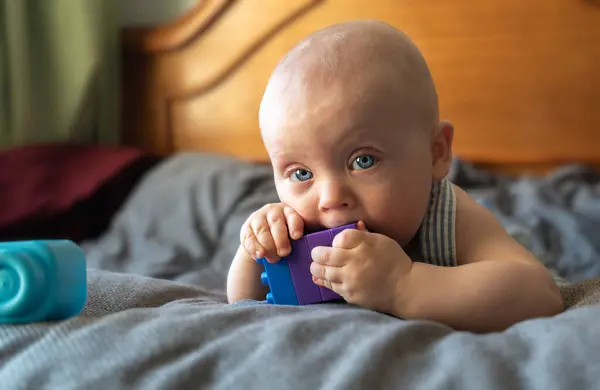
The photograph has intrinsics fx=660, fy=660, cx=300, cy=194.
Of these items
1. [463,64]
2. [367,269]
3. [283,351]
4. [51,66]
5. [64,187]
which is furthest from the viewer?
[51,66]

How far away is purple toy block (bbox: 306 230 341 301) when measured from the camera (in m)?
0.69

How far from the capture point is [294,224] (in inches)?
27.7

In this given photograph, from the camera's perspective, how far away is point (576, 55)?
5.67 ft

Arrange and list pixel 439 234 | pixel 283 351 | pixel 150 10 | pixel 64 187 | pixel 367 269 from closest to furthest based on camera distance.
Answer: pixel 283 351 < pixel 367 269 < pixel 439 234 < pixel 64 187 < pixel 150 10

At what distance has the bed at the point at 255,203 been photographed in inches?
20.4

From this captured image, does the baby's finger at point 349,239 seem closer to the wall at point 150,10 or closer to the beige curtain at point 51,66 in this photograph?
the beige curtain at point 51,66

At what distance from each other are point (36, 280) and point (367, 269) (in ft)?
1.00

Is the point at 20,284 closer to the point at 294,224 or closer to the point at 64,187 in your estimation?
the point at 294,224

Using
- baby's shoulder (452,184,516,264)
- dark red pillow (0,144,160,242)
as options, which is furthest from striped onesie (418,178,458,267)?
dark red pillow (0,144,160,242)

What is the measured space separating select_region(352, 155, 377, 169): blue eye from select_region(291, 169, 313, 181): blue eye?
52mm

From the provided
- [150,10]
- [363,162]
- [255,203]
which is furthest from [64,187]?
[363,162]

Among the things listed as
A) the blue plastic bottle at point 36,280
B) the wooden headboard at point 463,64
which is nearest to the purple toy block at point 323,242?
the blue plastic bottle at point 36,280

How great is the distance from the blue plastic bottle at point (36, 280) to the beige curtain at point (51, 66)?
142 cm

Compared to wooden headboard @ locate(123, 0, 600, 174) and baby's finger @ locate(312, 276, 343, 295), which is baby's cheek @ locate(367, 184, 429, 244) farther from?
wooden headboard @ locate(123, 0, 600, 174)
